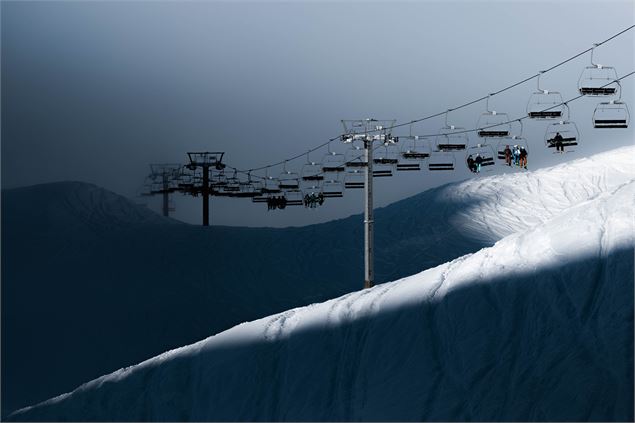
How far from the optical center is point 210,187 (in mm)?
65562

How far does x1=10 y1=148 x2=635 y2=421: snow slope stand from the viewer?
22297 mm

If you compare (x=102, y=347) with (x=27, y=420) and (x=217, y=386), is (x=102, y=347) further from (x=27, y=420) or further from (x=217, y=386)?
(x=217, y=386)

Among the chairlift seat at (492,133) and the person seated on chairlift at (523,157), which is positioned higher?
the chairlift seat at (492,133)

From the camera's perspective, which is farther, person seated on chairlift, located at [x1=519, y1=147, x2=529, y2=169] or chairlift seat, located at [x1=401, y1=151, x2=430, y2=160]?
chairlift seat, located at [x1=401, y1=151, x2=430, y2=160]

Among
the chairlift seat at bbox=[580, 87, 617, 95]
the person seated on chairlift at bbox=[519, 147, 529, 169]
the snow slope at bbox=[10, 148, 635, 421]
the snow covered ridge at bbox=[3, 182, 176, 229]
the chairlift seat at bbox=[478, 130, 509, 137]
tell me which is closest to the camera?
the snow slope at bbox=[10, 148, 635, 421]

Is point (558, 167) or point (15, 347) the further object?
point (558, 167)

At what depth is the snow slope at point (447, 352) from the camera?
878 inches

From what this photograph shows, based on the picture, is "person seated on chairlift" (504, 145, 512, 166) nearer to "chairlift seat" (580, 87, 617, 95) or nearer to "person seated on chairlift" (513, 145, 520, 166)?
"person seated on chairlift" (513, 145, 520, 166)

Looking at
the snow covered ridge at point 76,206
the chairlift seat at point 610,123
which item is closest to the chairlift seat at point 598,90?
the chairlift seat at point 610,123

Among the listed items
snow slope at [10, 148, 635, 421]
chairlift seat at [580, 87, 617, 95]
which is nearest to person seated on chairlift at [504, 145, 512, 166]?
snow slope at [10, 148, 635, 421]

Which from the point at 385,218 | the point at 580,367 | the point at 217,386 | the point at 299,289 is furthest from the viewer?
the point at 385,218

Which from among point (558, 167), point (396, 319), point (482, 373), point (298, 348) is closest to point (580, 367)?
point (482, 373)

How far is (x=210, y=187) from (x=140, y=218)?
18.8 meters

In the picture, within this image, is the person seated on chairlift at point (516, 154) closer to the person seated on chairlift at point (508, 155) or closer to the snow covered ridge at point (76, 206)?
the person seated on chairlift at point (508, 155)
